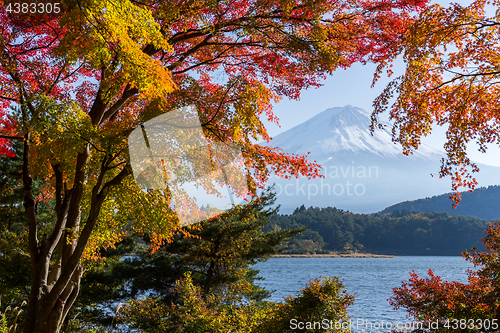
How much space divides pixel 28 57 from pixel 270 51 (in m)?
3.41

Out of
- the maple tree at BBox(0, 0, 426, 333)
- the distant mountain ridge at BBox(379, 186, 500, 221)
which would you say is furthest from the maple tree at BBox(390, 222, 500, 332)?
the distant mountain ridge at BBox(379, 186, 500, 221)

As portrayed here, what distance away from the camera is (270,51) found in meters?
5.08

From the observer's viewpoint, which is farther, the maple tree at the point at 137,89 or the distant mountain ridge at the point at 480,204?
the distant mountain ridge at the point at 480,204

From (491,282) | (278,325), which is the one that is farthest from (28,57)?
(491,282)

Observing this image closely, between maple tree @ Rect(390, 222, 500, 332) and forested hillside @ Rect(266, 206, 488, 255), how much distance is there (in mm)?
57651

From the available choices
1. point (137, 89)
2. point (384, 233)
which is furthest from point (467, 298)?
point (384, 233)

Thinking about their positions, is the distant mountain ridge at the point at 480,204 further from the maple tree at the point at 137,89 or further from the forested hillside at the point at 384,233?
the maple tree at the point at 137,89

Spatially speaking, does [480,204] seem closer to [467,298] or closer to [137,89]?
[467,298]

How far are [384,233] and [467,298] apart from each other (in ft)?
255

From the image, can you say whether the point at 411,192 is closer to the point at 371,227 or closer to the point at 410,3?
the point at 371,227

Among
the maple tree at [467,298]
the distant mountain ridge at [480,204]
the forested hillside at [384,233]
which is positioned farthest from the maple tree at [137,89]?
the distant mountain ridge at [480,204]

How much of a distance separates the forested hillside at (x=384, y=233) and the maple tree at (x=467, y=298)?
57.7 m

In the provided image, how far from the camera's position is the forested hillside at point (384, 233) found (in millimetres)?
65812

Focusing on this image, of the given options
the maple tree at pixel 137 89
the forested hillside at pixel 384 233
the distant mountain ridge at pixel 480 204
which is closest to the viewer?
the maple tree at pixel 137 89
